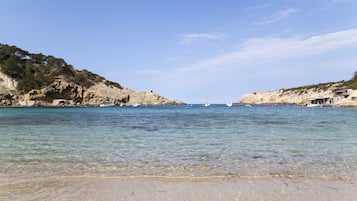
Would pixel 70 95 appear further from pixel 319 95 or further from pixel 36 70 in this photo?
pixel 319 95

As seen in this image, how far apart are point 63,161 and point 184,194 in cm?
609

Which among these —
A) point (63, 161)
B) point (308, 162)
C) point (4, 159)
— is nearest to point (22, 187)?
point (63, 161)

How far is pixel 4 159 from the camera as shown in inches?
472

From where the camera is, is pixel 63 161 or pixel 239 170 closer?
pixel 239 170

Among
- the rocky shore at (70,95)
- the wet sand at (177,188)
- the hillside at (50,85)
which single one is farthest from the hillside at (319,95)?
the wet sand at (177,188)

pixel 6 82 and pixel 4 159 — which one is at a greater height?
pixel 6 82

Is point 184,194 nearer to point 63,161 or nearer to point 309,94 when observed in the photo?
point 63,161

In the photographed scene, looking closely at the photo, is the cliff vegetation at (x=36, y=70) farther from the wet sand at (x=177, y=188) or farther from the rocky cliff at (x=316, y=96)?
the wet sand at (x=177, y=188)

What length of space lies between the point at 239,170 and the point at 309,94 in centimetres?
16040

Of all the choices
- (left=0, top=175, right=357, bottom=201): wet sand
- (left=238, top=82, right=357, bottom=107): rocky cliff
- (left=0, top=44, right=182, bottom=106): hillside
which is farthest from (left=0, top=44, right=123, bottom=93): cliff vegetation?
(left=0, top=175, right=357, bottom=201): wet sand

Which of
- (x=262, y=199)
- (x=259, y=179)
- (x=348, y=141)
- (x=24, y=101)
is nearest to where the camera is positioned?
(x=262, y=199)

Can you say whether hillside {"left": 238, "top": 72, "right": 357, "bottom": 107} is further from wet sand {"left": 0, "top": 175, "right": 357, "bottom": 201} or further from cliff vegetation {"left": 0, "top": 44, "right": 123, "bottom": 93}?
wet sand {"left": 0, "top": 175, "right": 357, "bottom": 201}

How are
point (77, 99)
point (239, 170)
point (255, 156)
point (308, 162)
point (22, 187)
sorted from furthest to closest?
point (77, 99), point (255, 156), point (308, 162), point (239, 170), point (22, 187)

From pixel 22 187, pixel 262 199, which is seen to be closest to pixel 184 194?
pixel 262 199
